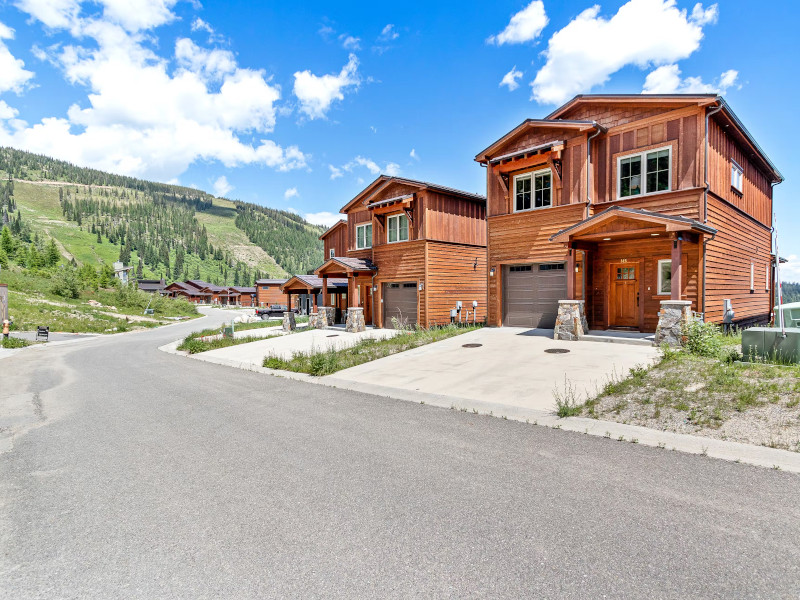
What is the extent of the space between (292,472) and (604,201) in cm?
1423

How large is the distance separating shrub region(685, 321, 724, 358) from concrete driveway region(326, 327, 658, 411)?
33.4 inches

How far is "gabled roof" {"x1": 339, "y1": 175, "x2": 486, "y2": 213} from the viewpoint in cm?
2056

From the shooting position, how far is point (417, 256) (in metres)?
21.0

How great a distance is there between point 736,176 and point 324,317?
19.9 meters

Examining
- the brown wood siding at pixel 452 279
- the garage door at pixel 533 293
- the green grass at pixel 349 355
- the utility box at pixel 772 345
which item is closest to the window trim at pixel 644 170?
the garage door at pixel 533 293

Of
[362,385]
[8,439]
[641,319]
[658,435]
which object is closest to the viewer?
[658,435]

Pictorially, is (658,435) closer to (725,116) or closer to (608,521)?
(608,521)

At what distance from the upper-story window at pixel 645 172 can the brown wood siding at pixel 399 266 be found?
29.7 ft

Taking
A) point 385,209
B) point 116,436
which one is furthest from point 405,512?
point 385,209

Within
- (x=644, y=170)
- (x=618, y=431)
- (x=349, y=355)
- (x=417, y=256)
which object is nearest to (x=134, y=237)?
(x=417, y=256)

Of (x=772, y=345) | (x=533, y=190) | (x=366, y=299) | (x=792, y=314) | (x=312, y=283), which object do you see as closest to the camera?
(x=772, y=345)

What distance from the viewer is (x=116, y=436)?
5.78 metres

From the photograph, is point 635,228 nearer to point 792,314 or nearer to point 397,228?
point 792,314

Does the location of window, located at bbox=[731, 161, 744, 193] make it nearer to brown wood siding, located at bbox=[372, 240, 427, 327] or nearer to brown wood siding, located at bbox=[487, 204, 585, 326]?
brown wood siding, located at bbox=[487, 204, 585, 326]
